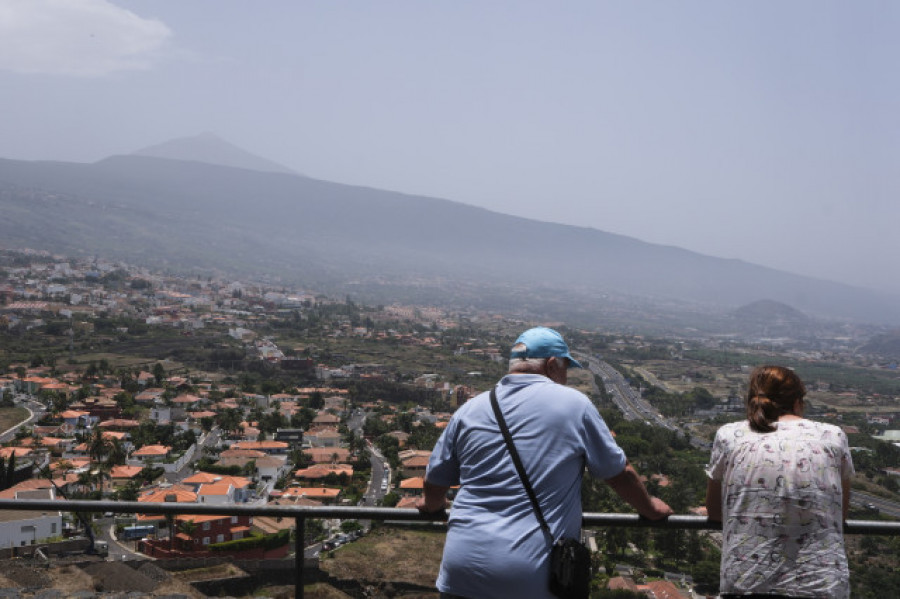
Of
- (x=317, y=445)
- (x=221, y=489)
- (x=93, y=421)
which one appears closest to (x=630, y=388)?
(x=317, y=445)

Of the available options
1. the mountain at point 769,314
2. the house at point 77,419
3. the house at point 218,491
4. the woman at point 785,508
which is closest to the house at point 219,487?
the house at point 218,491

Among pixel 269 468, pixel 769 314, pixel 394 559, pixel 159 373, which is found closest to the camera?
pixel 394 559

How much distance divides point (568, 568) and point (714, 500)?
54 cm

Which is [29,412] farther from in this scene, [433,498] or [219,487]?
[433,498]

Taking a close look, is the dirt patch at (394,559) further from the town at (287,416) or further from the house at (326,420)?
the house at (326,420)

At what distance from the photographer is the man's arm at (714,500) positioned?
7.14 feet

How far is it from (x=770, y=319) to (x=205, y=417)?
151 meters

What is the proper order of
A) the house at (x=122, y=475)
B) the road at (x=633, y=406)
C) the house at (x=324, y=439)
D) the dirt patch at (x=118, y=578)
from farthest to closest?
the house at (x=324, y=439) → the house at (x=122, y=475) → the road at (x=633, y=406) → the dirt patch at (x=118, y=578)

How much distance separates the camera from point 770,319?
16362 cm

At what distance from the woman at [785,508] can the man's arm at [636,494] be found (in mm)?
225

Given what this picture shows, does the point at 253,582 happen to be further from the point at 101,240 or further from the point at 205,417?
the point at 101,240

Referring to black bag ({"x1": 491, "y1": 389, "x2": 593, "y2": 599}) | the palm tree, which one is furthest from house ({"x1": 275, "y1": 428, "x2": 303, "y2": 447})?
black bag ({"x1": 491, "y1": 389, "x2": 593, "y2": 599})

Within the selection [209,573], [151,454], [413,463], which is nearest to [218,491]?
[413,463]

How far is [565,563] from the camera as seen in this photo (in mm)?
1933
